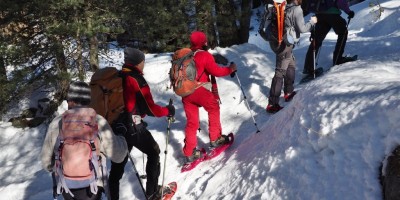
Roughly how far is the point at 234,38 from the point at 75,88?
960cm

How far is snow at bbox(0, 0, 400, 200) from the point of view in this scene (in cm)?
360

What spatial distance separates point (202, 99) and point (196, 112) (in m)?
0.26

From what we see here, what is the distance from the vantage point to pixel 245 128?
23.6ft

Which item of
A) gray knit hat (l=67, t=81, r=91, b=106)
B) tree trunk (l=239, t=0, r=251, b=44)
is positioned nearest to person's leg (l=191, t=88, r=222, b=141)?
gray knit hat (l=67, t=81, r=91, b=106)

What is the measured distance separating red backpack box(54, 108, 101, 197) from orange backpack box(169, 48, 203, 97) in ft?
6.60

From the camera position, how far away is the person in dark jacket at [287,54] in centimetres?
639

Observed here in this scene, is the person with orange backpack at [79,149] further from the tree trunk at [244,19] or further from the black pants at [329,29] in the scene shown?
the tree trunk at [244,19]

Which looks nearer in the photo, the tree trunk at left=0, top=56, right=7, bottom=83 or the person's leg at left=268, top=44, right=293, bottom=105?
the person's leg at left=268, top=44, right=293, bottom=105

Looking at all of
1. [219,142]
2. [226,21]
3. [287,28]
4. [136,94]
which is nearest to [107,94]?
[136,94]

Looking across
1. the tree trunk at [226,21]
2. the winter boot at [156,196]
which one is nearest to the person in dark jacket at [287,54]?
the winter boot at [156,196]

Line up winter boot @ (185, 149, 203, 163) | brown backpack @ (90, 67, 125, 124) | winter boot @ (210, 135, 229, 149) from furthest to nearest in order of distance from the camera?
winter boot @ (210, 135, 229, 149)
winter boot @ (185, 149, 203, 163)
brown backpack @ (90, 67, 125, 124)

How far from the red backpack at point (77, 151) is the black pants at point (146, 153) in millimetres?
1091

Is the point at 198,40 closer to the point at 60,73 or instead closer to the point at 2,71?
the point at 60,73

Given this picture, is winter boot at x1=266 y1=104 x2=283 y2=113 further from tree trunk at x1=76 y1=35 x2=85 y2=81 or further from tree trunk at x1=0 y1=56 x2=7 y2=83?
tree trunk at x1=0 y1=56 x2=7 y2=83
